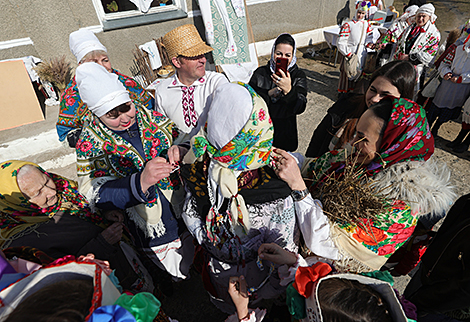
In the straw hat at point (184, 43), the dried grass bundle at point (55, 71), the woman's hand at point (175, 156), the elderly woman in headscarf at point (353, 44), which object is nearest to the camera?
the woman's hand at point (175, 156)

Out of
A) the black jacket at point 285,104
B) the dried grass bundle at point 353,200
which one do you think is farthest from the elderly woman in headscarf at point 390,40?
the dried grass bundle at point 353,200

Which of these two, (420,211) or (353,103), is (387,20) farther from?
(420,211)

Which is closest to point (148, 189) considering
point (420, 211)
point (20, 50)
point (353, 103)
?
point (420, 211)

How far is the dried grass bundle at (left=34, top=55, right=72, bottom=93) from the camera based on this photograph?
4336mm

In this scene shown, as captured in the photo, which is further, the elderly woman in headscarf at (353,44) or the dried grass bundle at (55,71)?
the elderly woman in headscarf at (353,44)

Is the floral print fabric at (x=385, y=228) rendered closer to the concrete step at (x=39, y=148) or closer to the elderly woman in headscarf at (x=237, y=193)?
the elderly woman in headscarf at (x=237, y=193)

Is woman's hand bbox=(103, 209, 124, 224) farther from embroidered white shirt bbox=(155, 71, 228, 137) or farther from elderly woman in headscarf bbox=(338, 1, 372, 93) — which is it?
elderly woman in headscarf bbox=(338, 1, 372, 93)

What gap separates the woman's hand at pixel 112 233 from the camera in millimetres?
1690

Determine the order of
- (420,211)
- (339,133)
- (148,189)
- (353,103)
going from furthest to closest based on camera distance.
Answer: (353,103)
(339,133)
(148,189)
(420,211)

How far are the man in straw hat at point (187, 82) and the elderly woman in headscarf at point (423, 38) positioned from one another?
13.4 feet

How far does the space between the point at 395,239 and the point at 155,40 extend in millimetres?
6249

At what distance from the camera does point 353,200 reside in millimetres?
1386

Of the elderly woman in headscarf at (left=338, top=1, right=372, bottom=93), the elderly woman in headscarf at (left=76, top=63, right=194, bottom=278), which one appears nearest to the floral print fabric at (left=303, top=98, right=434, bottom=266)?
the elderly woman in headscarf at (left=76, top=63, right=194, bottom=278)

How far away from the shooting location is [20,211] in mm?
1497
